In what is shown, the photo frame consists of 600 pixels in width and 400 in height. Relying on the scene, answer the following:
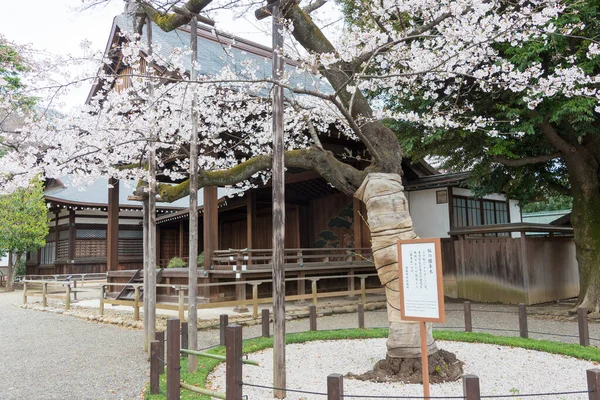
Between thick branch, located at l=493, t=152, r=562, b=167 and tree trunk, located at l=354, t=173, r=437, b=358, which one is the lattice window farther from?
tree trunk, located at l=354, t=173, r=437, b=358

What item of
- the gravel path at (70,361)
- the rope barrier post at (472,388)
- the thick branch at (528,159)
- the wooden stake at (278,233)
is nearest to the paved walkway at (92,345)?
the gravel path at (70,361)

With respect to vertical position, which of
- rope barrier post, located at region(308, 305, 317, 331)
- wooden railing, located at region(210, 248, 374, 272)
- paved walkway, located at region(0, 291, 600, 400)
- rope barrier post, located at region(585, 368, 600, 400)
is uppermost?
wooden railing, located at region(210, 248, 374, 272)

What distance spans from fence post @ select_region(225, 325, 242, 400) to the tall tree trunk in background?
8748 millimetres

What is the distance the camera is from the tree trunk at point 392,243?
17.3 feet

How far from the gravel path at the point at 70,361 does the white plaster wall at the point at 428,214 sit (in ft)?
30.3

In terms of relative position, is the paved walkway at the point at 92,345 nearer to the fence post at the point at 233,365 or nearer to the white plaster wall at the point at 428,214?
the fence post at the point at 233,365

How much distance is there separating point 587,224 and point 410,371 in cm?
690

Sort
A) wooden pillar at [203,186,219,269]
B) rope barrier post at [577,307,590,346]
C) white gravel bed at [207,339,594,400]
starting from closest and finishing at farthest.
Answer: white gravel bed at [207,339,594,400] → rope barrier post at [577,307,590,346] → wooden pillar at [203,186,219,269]

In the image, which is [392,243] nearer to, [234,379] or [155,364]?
[234,379]

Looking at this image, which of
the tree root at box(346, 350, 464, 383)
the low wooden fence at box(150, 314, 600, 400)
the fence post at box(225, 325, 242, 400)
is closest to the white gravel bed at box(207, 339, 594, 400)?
the tree root at box(346, 350, 464, 383)

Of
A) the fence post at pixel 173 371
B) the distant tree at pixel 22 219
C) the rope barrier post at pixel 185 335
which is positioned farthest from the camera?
the distant tree at pixel 22 219

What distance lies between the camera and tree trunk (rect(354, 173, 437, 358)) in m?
5.28

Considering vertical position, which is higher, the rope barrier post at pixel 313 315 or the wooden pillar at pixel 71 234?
the wooden pillar at pixel 71 234

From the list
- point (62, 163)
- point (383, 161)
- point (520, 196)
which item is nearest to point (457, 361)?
point (383, 161)
